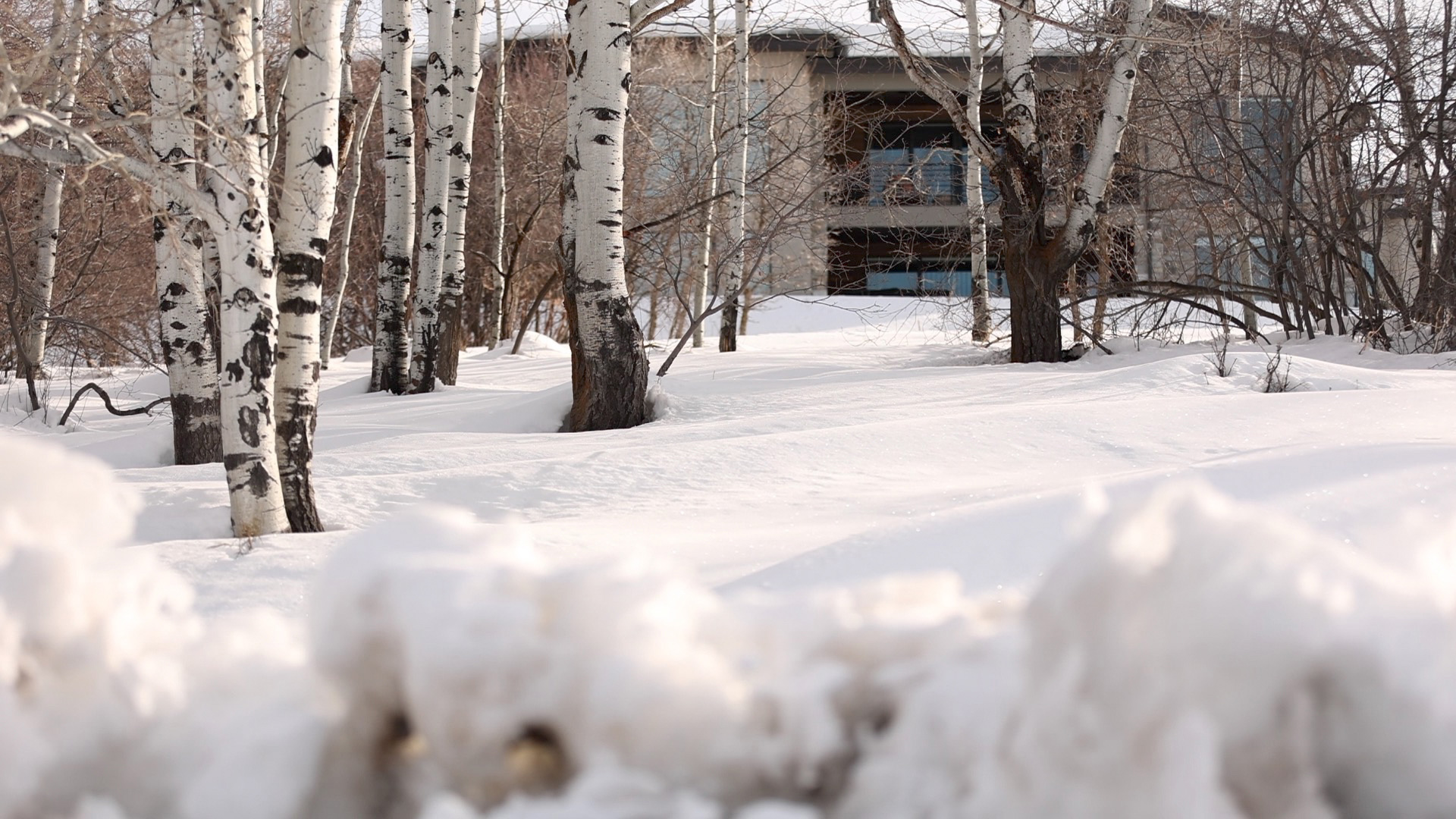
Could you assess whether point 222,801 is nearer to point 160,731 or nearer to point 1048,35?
point 160,731

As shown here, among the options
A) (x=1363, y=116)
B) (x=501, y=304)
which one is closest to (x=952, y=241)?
(x=1363, y=116)

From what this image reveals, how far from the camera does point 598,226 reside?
6.29 meters

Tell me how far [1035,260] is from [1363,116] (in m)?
2.82

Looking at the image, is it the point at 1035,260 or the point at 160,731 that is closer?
the point at 160,731

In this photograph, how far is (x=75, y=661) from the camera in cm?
114

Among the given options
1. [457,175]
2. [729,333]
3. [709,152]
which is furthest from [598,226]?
[709,152]

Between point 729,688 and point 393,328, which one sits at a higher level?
point 393,328

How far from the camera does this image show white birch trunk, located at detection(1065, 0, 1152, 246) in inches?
307

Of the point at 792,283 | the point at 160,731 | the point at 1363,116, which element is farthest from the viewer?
the point at 792,283

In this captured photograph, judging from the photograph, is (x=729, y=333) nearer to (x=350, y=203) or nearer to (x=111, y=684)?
(x=350, y=203)

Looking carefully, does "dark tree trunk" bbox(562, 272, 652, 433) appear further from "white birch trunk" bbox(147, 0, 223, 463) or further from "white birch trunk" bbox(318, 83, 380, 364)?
"white birch trunk" bbox(318, 83, 380, 364)

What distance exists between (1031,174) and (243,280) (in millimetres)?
6345

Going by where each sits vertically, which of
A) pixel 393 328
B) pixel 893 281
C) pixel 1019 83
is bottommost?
pixel 393 328

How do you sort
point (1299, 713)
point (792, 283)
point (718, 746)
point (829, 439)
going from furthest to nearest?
point (792, 283) < point (829, 439) < point (718, 746) < point (1299, 713)
